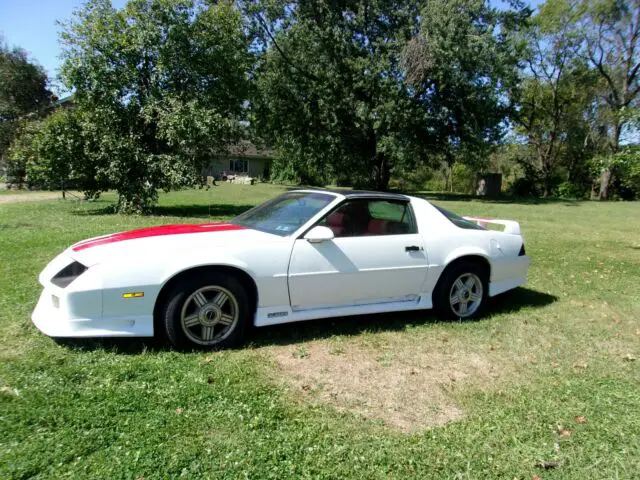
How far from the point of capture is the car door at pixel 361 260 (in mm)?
4375

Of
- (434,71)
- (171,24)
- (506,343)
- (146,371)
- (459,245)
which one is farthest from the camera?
(434,71)

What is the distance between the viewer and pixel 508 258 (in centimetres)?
566

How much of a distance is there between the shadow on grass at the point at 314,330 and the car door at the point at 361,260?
341 millimetres

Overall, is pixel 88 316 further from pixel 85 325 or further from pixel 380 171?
pixel 380 171

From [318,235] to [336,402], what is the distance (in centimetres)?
152

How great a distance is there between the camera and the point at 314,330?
479cm

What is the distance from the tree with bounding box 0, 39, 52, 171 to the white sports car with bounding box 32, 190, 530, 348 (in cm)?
3531

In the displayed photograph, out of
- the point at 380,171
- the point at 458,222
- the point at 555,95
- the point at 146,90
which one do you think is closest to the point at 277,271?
the point at 458,222

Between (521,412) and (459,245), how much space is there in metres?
2.16

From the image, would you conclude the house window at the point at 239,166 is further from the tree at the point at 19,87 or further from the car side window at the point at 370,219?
the car side window at the point at 370,219

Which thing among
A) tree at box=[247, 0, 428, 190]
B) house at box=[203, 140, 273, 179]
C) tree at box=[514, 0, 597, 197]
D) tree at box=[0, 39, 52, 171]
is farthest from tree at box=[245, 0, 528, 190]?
house at box=[203, 140, 273, 179]

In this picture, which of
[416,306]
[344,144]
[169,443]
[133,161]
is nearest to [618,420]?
[416,306]

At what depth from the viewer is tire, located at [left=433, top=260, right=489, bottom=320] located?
204 inches

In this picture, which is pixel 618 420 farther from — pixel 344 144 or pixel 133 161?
pixel 344 144
